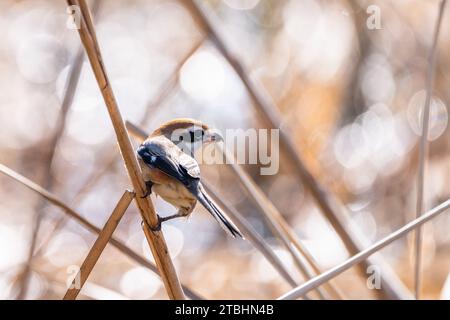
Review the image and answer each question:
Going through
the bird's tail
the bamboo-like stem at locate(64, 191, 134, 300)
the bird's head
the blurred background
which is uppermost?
the blurred background

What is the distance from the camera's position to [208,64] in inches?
169

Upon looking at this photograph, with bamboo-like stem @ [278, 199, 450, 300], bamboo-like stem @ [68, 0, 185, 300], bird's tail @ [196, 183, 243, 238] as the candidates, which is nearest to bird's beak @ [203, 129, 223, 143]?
bird's tail @ [196, 183, 243, 238]

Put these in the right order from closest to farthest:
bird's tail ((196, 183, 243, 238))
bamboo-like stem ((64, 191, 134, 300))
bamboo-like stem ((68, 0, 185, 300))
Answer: bamboo-like stem ((68, 0, 185, 300)), bamboo-like stem ((64, 191, 134, 300)), bird's tail ((196, 183, 243, 238))

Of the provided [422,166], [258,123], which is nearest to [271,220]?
[422,166]

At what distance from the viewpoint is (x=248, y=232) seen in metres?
2.19

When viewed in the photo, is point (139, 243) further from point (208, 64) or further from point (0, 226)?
point (208, 64)

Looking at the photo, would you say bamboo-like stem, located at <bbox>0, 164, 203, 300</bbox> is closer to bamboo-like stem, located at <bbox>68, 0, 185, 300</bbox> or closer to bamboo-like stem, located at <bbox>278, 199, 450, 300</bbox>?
bamboo-like stem, located at <bbox>68, 0, 185, 300</bbox>

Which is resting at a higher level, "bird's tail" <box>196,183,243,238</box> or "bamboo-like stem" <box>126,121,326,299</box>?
"bamboo-like stem" <box>126,121,326,299</box>

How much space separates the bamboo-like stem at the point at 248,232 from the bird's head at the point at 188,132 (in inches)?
2.6

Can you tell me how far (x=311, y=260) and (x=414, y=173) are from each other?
179 centimetres

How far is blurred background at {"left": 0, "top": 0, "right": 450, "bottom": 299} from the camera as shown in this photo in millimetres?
3814

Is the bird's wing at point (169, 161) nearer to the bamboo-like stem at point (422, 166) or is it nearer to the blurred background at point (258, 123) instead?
the bamboo-like stem at point (422, 166)

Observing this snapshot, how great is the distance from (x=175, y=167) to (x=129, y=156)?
0.47 m
